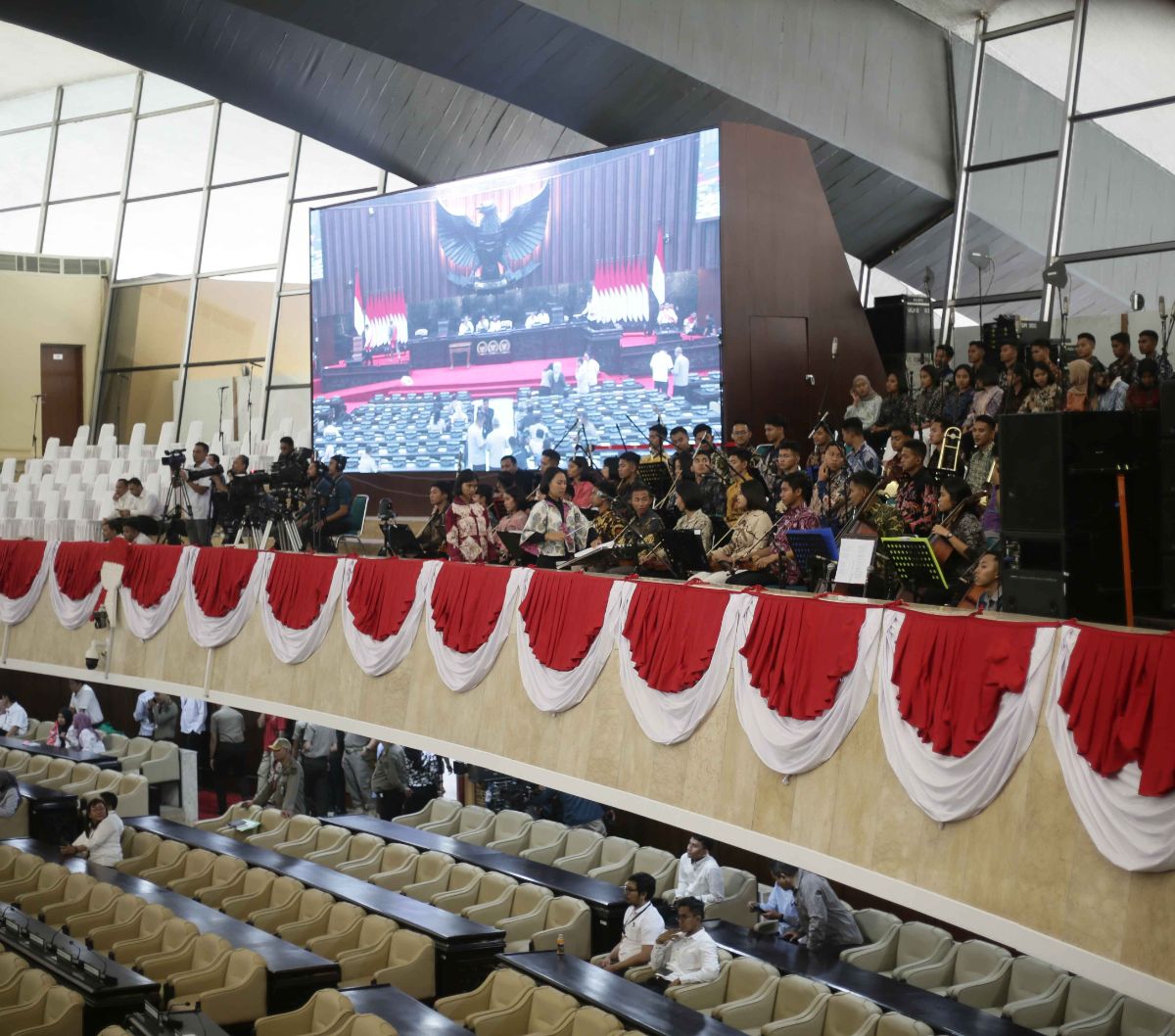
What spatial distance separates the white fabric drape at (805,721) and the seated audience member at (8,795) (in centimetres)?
789

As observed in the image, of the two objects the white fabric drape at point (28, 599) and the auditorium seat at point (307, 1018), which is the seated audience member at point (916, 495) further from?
the white fabric drape at point (28, 599)

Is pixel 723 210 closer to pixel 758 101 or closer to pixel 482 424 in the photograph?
pixel 758 101

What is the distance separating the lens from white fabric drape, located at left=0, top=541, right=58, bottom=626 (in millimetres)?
15031

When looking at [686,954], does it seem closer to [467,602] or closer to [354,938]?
[354,938]

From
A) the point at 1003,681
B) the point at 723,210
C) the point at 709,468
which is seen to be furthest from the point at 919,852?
the point at 723,210

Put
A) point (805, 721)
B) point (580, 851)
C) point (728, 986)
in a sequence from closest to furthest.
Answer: point (805, 721), point (728, 986), point (580, 851)

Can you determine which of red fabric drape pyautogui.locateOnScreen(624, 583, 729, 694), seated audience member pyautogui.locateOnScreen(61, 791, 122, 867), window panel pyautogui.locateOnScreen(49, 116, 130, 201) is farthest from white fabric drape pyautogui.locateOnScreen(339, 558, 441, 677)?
window panel pyautogui.locateOnScreen(49, 116, 130, 201)

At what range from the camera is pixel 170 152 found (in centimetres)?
2112

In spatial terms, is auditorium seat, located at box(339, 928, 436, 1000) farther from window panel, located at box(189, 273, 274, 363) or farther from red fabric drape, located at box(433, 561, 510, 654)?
window panel, located at box(189, 273, 274, 363)

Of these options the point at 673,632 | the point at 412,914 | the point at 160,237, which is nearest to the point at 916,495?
the point at 673,632

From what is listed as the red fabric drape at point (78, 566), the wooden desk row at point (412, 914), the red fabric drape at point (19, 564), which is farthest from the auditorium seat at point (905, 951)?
the red fabric drape at point (19, 564)

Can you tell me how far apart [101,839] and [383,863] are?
2.55 m

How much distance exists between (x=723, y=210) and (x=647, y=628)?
490 cm

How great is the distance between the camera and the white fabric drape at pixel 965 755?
627 centimetres
